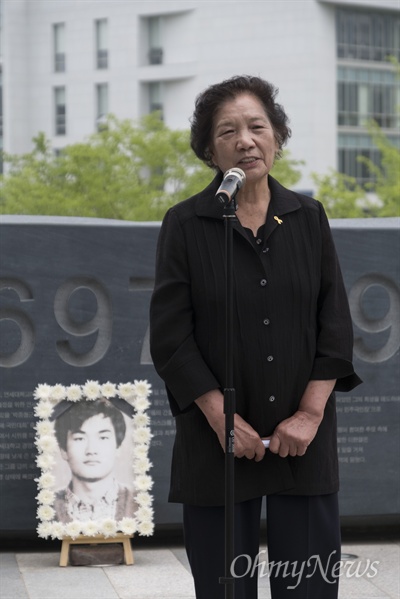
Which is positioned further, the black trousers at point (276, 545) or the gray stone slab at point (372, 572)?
the gray stone slab at point (372, 572)

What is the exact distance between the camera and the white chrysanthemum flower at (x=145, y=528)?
698cm

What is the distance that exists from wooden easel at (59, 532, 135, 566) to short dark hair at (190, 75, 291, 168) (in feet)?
10.2

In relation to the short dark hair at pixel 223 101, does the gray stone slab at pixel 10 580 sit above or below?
below

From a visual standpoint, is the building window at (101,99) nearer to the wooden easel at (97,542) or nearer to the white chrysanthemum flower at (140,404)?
the white chrysanthemum flower at (140,404)

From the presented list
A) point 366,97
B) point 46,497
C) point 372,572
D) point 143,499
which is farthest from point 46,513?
point 366,97

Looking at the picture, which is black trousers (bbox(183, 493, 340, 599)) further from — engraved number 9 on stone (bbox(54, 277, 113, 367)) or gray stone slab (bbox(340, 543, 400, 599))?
engraved number 9 on stone (bbox(54, 277, 113, 367))

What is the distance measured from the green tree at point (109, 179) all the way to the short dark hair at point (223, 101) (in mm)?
26786

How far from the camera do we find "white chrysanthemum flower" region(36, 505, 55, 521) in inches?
273

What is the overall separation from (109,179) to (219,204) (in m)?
29.5

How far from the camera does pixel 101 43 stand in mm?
63969

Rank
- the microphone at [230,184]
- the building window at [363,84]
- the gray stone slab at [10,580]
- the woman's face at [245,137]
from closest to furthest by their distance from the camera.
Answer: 1. the microphone at [230,184]
2. the woman's face at [245,137]
3. the gray stone slab at [10,580]
4. the building window at [363,84]

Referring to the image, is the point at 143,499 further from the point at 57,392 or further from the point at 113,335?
the point at 113,335

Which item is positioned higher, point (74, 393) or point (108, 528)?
point (74, 393)

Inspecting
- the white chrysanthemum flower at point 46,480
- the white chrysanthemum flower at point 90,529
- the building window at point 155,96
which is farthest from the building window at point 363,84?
the white chrysanthemum flower at point 90,529
